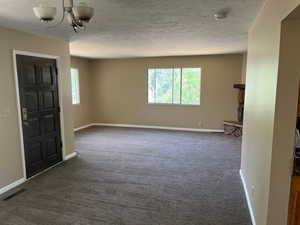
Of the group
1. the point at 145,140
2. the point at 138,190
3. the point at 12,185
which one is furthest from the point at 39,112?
the point at 145,140

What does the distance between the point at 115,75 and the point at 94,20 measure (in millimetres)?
4903

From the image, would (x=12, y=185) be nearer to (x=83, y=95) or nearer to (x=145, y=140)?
(x=145, y=140)

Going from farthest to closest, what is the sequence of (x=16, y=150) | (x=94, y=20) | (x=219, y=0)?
(x=16, y=150) → (x=94, y=20) → (x=219, y=0)

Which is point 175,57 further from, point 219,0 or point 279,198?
point 279,198

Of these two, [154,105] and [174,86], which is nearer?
[174,86]

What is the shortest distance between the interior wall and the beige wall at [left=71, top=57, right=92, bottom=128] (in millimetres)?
226

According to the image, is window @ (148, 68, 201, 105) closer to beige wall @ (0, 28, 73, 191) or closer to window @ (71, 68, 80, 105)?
window @ (71, 68, 80, 105)

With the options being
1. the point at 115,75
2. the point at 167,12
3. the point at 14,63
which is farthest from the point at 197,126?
the point at 14,63

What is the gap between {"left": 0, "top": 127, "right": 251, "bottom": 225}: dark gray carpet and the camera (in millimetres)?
2455

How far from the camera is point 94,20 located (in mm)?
2742

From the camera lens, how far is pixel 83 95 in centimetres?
747

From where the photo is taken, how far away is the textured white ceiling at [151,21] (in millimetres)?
2197

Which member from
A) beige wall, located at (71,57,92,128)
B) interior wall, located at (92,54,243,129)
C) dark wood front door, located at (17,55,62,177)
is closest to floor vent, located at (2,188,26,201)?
dark wood front door, located at (17,55,62,177)

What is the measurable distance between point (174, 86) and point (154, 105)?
972 millimetres
